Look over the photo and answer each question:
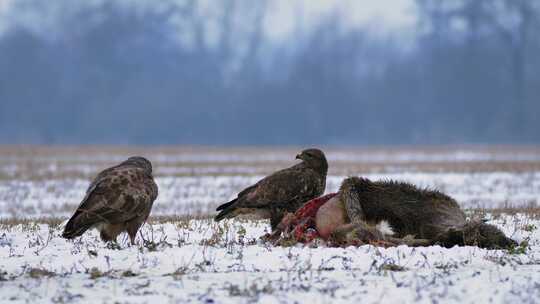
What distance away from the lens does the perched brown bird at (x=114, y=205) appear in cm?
820

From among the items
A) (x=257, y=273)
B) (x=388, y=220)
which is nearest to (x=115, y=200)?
(x=257, y=273)

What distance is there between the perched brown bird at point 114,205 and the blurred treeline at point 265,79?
74927mm

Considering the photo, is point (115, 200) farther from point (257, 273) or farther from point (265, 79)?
point (265, 79)

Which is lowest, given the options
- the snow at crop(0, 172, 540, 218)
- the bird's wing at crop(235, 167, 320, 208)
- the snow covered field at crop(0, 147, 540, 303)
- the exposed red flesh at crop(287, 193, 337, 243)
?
the snow at crop(0, 172, 540, 218)

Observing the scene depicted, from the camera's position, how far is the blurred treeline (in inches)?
3386

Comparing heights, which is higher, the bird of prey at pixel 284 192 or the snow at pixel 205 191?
the bird of prey at pixel 284 192

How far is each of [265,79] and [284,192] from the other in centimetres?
8549

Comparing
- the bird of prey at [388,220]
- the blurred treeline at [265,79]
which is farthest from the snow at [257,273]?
the blurred treeline at [265,79]

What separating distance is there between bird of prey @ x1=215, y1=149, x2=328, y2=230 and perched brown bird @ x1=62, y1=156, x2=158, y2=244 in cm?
98

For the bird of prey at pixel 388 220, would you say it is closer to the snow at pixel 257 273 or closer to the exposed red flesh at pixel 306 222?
the exposed red flesh at pixel 306 222

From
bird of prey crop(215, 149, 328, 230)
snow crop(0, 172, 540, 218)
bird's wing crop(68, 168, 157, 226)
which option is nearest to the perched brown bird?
bird's wing crop(68, 168, 157, 226)

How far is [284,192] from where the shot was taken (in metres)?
9.19

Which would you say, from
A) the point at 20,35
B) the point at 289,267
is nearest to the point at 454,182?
the point at 289,267

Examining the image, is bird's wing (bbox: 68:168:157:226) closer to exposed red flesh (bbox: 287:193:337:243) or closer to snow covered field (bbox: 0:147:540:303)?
snow covered field (bbox: 0:147:540:303)
